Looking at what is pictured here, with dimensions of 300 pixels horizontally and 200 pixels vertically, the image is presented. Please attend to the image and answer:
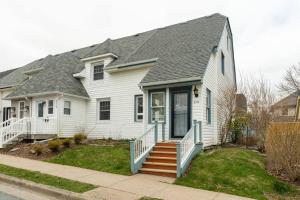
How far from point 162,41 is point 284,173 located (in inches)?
420

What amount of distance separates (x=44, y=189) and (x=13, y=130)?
9.43 m

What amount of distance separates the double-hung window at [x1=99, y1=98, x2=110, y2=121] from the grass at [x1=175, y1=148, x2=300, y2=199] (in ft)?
26.8

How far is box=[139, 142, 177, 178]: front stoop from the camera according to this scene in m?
8.89

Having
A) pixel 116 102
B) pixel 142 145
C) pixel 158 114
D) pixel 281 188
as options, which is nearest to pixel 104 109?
pixel 116 102

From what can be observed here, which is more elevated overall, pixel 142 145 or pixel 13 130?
pixel 13 130

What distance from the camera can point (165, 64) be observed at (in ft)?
43.1

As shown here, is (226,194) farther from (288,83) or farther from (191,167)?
(288,83)

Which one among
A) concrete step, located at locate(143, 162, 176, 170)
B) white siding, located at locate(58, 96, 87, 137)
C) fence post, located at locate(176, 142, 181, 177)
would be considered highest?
white siding, located at locate(58, 96, 87, 137)

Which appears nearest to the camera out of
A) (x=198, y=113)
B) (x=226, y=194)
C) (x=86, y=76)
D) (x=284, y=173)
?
(x=226, y=194)

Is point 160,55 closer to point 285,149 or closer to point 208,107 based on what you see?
point 208,107

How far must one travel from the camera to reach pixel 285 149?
8578 millimetres

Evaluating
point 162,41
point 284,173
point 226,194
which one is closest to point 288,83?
point 162,41

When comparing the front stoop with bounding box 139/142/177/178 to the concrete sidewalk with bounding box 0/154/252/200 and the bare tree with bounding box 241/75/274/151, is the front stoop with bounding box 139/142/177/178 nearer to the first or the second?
the concrete sidewalk with bounding box 0/154/252/200

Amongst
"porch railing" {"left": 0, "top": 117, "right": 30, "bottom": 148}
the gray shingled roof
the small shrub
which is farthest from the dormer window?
the small shrub
